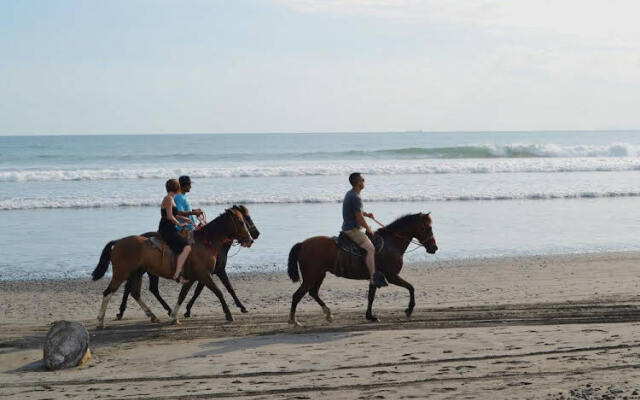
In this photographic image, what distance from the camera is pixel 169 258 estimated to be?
36.9ft

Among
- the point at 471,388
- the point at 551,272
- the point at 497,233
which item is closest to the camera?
the point at 471,388

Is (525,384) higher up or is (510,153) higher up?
(510,153)

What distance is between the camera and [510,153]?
65.1m

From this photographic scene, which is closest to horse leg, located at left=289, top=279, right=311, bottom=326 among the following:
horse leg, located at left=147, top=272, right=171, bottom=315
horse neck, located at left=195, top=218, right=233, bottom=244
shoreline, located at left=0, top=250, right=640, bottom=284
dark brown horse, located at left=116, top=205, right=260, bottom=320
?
dark brown horse, located at left=116, top=205, right=260, bottom=320

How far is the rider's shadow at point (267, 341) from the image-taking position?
368 inches

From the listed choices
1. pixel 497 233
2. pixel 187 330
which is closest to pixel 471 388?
pixel 187 330

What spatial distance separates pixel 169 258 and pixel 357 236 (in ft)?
9.03

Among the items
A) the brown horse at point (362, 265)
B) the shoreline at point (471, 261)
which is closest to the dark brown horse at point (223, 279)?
the brown horse at point (362, 265)

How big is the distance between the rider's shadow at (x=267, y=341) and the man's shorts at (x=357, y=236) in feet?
4.60

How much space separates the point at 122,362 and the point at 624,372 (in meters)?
5.39

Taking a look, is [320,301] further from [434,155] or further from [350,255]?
[434,155]

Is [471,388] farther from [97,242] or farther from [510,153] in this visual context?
[510,153]

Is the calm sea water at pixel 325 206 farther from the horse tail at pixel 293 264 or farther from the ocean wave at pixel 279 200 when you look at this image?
the horse tail at pixel 293 264

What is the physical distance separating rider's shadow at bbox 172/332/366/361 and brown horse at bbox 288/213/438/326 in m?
0.75
